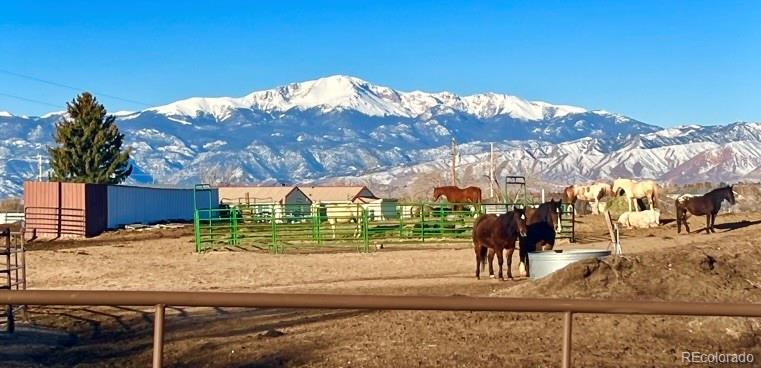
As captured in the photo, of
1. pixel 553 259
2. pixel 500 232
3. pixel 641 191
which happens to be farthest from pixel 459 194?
pixel 553 259

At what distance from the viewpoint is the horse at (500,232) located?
18.7m

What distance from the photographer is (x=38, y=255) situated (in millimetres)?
27750

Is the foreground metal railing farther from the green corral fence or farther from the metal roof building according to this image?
the metal roof building

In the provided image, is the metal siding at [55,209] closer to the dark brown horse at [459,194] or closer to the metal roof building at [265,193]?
the dark brown horse at [459,194]

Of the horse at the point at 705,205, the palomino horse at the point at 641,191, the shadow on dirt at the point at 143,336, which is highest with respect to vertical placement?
the palomino horse at the point at 641,191

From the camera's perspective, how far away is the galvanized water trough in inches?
627

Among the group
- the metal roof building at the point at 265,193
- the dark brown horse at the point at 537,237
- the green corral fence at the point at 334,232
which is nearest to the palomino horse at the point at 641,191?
the green corral fence at the point at 334,232

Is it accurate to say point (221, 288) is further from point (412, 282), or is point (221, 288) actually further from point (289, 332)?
point (289, 332)

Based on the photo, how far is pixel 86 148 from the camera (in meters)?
62.6

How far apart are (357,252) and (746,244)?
48.3ft

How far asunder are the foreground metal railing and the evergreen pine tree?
58248 millimetres

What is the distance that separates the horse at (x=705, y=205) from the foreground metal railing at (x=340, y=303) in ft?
84.6

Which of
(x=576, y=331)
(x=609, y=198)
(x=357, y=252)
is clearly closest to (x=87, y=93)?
(x=609, y=198)

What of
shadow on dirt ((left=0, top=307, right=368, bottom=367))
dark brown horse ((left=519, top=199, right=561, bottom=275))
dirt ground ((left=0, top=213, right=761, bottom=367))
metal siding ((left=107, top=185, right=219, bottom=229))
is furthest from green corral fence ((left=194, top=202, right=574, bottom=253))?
shadow on dirt ((left=0, top=307, right=368, bottom=367))
